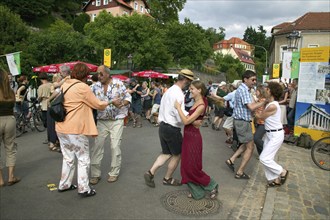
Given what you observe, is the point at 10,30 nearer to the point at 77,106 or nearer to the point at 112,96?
the point at 112,96

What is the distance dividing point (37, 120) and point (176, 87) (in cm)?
699

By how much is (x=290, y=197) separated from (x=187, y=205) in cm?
181

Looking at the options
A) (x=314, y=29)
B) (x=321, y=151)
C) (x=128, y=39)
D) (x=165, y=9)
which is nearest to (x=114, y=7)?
(x=165, y=9)

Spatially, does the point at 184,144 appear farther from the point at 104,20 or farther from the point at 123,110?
the point at 104,20

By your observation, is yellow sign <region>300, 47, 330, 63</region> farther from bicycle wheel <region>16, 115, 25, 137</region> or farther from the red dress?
bicycle wheel <region>16, 115, 25, 137</region>

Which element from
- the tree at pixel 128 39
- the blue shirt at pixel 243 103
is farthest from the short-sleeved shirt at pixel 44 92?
the tree at pixel 128 39

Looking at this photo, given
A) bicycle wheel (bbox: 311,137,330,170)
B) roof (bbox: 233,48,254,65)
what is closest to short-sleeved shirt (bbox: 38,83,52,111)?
bicycle wheel (bbox: 311,137,330,170)

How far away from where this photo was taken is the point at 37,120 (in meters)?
9.82

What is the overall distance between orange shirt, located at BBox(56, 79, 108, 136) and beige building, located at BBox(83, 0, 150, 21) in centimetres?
5743

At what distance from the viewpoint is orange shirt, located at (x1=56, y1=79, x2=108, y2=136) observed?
159 inches

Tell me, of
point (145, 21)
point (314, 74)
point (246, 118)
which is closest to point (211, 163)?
point (246, 118)

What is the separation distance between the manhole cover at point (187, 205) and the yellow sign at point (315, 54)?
6280 mm

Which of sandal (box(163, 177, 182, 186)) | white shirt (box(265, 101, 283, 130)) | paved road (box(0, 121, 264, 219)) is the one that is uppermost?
white shirt (box(265, 101, 283, 130))

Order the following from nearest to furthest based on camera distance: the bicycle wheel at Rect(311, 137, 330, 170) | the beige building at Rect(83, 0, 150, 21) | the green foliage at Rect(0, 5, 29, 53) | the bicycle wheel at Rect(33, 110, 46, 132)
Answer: the bicycle wheel at Rect(311, 137, 330, 170)
the bicycle wheel at Rect(33, 110, 46, 132)
the green foliage at Rect(0, 5, 29, 53)
the beige building at Rect(83, 0, 150, 21)
